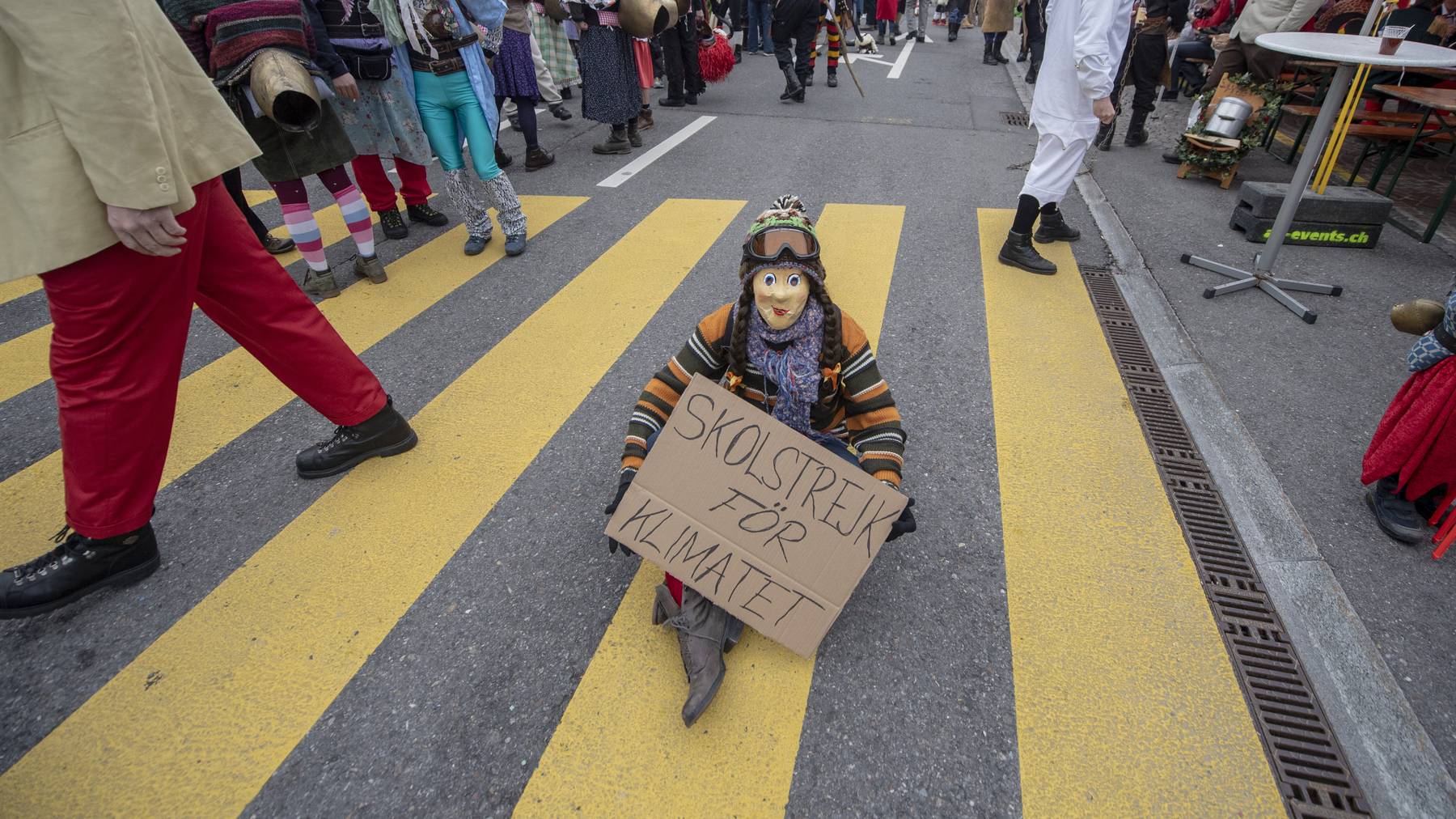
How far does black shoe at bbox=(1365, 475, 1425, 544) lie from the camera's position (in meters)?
2.51

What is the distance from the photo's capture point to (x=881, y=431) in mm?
2219

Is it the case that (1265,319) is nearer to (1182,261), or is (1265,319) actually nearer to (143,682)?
(1182,261)

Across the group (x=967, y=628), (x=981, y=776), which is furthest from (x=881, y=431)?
(x=981, y=776)

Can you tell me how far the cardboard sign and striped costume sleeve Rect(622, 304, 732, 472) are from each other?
11.2 inches

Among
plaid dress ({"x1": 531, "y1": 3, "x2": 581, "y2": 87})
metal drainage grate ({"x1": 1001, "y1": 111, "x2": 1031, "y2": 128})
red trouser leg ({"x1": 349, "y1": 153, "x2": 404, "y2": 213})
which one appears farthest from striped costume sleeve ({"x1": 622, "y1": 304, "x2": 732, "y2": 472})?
metal drainage grate ({"x1": 1001, "y1": 111, "x2": 1031, "y2": 128})

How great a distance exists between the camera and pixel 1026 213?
4594 millimetres

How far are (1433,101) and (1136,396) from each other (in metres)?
4.05

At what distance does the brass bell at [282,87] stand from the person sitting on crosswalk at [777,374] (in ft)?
8.35

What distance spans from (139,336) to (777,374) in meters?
1.91

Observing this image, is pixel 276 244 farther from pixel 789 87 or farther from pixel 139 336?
pixel 789 87

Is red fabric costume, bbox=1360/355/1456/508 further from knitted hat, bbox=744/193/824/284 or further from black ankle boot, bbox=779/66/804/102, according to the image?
black ankle boot, bbox=779/66/804/102

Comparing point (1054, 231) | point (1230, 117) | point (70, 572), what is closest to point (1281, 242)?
point (1054, 231)

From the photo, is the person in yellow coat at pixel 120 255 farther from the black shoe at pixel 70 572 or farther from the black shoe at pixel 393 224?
the black shoe at pixel 393 224

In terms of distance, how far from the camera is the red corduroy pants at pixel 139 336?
199 centimetres
